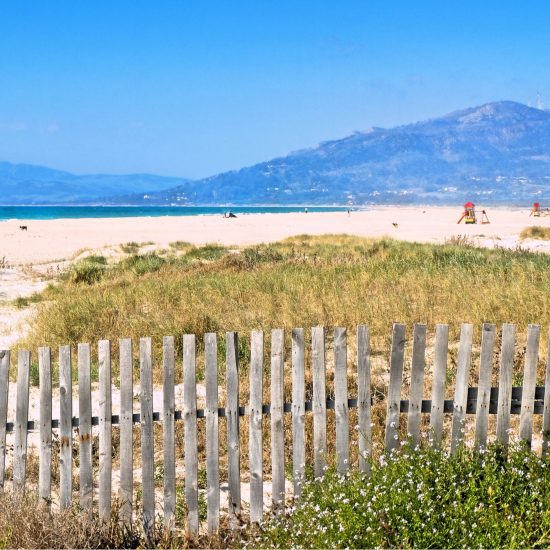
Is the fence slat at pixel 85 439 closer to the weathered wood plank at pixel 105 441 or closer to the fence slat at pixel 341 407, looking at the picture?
the weathered wood plank at pixel 105 441

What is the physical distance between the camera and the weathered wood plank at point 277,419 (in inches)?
203

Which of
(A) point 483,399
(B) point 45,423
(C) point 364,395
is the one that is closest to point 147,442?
(B) point 45,423

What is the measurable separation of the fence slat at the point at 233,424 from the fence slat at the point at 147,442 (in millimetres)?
543

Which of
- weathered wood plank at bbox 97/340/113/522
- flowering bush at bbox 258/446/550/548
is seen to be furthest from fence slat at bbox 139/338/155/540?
flowering bush at bbox 258/446/550/548

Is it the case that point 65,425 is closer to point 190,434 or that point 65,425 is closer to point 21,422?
point 21,422

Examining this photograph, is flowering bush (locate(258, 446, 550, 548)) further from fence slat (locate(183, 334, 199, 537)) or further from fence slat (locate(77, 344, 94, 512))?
fence slat (locate(77, 344, 94, 512))

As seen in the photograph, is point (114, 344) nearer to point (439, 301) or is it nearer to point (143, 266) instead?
point (439, 301)

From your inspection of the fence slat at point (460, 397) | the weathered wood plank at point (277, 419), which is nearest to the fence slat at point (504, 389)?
the fence slat at point (460, 397)

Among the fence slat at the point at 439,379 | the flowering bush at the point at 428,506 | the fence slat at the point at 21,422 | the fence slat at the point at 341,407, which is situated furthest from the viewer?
the fence slat at the point at 21,422

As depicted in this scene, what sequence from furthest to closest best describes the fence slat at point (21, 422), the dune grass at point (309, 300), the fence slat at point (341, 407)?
the dune grass at point (309, 300)
the fence slat at point (21, 422)
the fence slat at point (341, 407)

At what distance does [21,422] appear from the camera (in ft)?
17.7

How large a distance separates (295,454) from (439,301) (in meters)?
5.65

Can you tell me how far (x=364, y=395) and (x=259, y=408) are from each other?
2.43 ft

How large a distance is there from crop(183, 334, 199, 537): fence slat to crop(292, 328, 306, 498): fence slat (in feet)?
2.28
